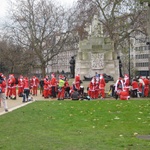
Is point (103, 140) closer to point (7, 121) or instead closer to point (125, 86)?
point (7, 121)

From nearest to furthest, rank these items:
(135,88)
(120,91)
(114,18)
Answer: (120,91)
(135,88)
(114,18)

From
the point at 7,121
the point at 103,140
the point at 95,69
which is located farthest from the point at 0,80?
the point at 95,69

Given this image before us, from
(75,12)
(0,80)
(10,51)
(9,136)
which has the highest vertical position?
(75,12)

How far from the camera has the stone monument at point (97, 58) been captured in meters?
33.0

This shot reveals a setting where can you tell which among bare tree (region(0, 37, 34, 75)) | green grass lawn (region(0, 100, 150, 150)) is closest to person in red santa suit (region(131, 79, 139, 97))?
green grass lawn (region(0, 100, 150, 150))

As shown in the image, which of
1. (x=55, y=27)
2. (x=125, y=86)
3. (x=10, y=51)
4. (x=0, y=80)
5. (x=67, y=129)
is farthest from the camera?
(x=10, y=51)

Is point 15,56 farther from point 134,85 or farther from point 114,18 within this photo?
point 134,85

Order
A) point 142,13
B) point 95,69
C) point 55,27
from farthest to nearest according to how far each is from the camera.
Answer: point 55,27
point 142,13
point 95,69

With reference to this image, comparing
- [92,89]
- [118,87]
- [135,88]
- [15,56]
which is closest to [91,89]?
[92,89]

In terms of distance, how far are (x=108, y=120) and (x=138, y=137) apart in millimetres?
3615

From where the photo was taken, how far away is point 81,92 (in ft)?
91.9

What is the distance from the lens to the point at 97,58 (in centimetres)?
3300

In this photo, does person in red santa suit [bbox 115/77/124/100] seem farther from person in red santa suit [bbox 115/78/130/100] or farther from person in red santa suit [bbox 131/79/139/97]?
person in red santa suit [bbox 131/79/139/97]

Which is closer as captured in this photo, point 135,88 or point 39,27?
point 135,88
